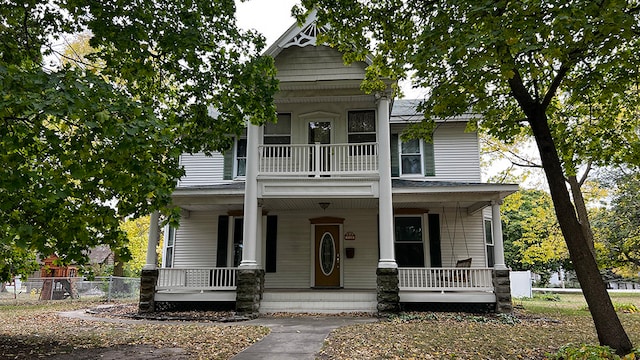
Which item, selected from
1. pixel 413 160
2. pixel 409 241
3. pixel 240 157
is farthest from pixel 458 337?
pixel 240 157

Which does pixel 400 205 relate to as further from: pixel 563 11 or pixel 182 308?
pixel 563 11

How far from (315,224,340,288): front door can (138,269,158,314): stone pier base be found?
4970mm

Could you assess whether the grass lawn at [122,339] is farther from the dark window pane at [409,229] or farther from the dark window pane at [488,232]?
the dark window pane at [488,232]

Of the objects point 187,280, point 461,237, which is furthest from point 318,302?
point 461,237

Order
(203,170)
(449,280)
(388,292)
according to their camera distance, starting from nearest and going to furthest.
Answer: (388,292), (449,280), (203,170)

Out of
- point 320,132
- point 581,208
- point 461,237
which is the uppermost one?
point 320,132

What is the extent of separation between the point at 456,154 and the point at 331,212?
482 cm

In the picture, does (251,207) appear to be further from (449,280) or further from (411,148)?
(411,148)

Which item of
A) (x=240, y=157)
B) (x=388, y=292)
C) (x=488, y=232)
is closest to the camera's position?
(x=388, y=292)

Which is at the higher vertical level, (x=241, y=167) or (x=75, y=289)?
(x=241, y=167)

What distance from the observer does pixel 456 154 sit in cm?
1466

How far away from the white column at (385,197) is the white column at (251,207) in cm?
337

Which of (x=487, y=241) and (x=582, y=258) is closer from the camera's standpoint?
(x=582, y=258)

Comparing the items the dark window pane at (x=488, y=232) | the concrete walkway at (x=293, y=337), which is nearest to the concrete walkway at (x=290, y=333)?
the concrete walkway at (x=293, y=337)
